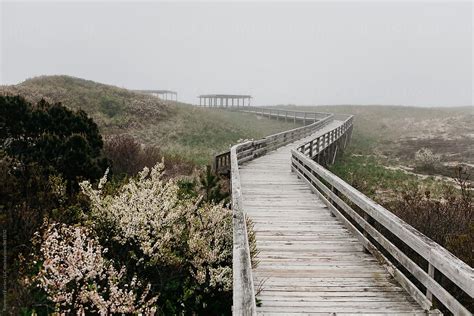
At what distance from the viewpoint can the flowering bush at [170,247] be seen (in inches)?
276

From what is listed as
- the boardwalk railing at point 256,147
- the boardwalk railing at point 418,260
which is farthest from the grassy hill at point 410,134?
the boardwalk railing at point 418,260

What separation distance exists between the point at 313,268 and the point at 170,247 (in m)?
2.95

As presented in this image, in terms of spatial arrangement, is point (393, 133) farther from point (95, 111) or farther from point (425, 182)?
point (95, 111)

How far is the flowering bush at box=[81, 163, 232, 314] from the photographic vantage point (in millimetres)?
7020

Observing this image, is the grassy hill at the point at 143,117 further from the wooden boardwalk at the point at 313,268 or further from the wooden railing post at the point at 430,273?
the wooden railing post at the point at 430,273

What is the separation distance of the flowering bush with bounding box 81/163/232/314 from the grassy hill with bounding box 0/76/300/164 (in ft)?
55.8

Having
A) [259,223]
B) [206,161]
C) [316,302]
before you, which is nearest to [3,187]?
[259,223]

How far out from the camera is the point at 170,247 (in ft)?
25.7

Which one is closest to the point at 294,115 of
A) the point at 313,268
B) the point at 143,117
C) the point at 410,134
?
the point at 410,134

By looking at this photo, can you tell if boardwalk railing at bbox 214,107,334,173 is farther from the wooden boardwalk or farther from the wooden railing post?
the wooden railing post

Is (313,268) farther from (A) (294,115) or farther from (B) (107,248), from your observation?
(A) (294,115)

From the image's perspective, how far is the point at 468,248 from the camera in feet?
21.4

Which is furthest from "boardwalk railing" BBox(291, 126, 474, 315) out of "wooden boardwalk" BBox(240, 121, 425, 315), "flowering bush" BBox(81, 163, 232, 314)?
"flowering bush" BBox(81, 163, 232, 314)

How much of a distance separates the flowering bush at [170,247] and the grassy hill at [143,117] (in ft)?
55.8
